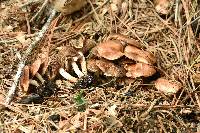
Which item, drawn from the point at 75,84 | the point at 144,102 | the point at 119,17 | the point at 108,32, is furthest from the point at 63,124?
the point at 119,17

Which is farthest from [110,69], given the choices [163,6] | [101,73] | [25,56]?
[163,6]

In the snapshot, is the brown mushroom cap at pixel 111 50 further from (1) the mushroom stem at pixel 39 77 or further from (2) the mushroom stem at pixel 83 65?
(1) the mushroom stem at pixel 39 77

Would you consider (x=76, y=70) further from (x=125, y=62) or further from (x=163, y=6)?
(x=163, y=6)

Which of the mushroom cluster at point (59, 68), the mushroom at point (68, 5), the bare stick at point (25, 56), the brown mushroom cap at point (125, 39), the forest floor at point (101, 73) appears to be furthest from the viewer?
the mushroom at point (68, 5)

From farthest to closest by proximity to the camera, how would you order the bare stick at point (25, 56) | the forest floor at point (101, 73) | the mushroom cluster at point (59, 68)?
the mushroom cluster at point (59, 68) < the bare stick at point (25, 56) < the forest floor at point (101, 73)

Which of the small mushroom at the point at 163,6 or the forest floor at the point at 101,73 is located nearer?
the forest floor at the point at 101,73

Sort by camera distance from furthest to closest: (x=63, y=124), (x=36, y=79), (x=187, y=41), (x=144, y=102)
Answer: (x=187, y=41)
(x=36, y=79)
(x=144, y=102)
(x=63, y=124)

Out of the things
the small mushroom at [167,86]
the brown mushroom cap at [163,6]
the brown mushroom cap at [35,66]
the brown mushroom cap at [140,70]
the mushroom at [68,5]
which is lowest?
the small mushroom at [167,86]

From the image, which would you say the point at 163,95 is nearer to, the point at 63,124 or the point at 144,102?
the point at 144,102

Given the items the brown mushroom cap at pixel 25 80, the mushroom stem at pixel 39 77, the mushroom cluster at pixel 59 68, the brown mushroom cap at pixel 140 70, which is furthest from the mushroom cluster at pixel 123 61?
the brown mushroom cap at pixel 25 80

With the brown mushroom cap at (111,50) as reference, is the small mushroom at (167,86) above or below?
below
